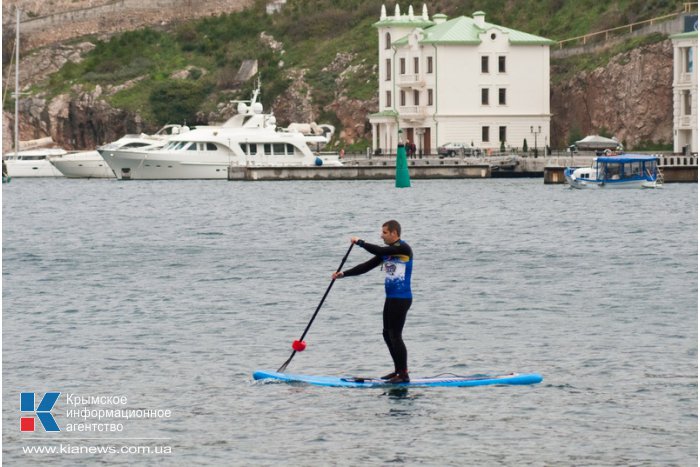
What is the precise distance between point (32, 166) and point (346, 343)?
303 ft

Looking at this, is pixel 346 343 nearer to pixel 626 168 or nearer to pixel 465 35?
pixel 626 168

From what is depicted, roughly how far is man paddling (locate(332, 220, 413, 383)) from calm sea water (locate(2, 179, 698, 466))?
40.0 inches

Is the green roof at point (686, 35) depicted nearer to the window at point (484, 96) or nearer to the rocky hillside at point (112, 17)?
the window at point (484, 96)

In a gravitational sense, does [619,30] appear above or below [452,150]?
above

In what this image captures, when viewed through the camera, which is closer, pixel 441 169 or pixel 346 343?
pixel 346 343

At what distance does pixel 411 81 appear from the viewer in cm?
11400

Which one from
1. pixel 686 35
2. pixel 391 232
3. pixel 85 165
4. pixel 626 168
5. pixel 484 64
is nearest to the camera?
pixel 391 232

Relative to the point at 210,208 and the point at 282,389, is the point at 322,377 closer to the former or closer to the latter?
the point at 282,389

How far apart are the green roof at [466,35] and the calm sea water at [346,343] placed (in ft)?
159

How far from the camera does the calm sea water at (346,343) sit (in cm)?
2272

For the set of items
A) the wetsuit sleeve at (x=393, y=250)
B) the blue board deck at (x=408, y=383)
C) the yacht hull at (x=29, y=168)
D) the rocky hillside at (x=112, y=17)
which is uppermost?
the rocky hillside at (x=112, y=17)

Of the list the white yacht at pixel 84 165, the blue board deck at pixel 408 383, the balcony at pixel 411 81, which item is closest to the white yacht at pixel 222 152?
the white yacht at pixel 84 165

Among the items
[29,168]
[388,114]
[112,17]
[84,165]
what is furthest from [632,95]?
[112,17]

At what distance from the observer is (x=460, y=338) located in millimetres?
31469
